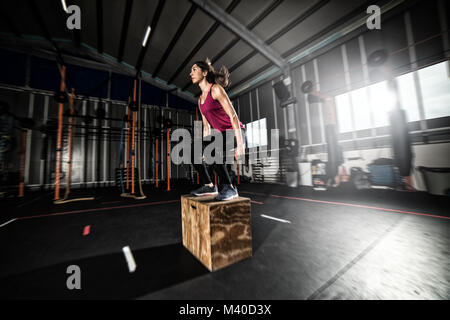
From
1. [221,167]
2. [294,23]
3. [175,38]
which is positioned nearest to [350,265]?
[221,167]

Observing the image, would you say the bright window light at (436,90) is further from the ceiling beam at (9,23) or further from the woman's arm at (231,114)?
the ceiling beam at (9,23)

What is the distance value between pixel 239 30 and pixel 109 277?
6.44m

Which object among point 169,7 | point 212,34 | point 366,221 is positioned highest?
point 169,7

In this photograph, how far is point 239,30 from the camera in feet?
16.8

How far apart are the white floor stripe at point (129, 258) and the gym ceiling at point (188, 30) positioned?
15.9 feet

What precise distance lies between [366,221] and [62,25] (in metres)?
10.4

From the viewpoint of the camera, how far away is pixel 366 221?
1.78m

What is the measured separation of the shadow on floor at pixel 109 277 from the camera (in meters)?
0.77

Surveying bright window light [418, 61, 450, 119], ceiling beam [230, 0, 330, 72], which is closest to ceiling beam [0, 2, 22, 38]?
ceiling beam [230, 0, 330, 72]
